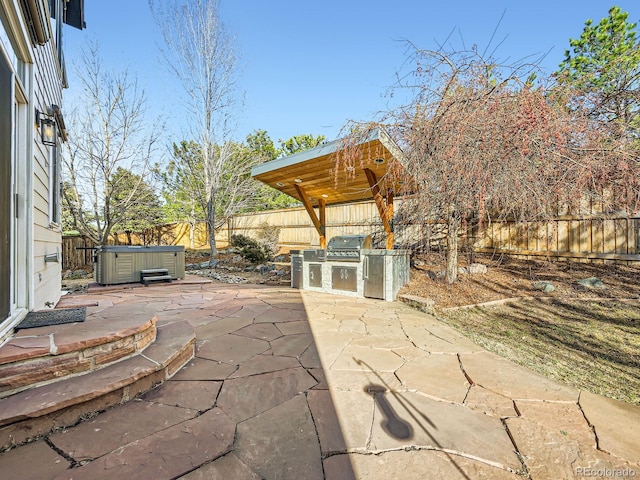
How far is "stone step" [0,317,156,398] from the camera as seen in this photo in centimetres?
156

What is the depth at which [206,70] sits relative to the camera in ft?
36.4

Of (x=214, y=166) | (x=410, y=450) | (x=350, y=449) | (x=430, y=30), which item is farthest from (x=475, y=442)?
(x=214, y=166)

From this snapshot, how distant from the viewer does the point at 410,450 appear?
1417mm

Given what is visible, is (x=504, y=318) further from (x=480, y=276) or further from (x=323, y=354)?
(x=323, y=354)

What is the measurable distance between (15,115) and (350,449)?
343 cm

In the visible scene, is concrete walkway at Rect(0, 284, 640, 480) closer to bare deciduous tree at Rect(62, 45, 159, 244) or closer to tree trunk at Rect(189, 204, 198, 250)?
bare deciduous tree at Rect(62, 45, 159, 244)

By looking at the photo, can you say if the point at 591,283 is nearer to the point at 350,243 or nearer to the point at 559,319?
the point at 559,319

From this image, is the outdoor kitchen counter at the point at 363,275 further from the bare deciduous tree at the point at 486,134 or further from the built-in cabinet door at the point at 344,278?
the bare deciduous tree at the point at 486,134

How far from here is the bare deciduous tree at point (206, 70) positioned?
35.9 ft

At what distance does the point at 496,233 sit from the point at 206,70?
11555mm

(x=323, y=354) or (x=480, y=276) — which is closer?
(x=323, y=354)

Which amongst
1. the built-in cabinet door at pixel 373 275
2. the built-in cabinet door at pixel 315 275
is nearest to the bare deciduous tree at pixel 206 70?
the built-in cabinet door at pixel 315 275

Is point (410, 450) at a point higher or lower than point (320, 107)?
lower

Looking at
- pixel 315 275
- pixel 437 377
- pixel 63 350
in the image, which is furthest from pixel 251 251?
pixel 437 377
